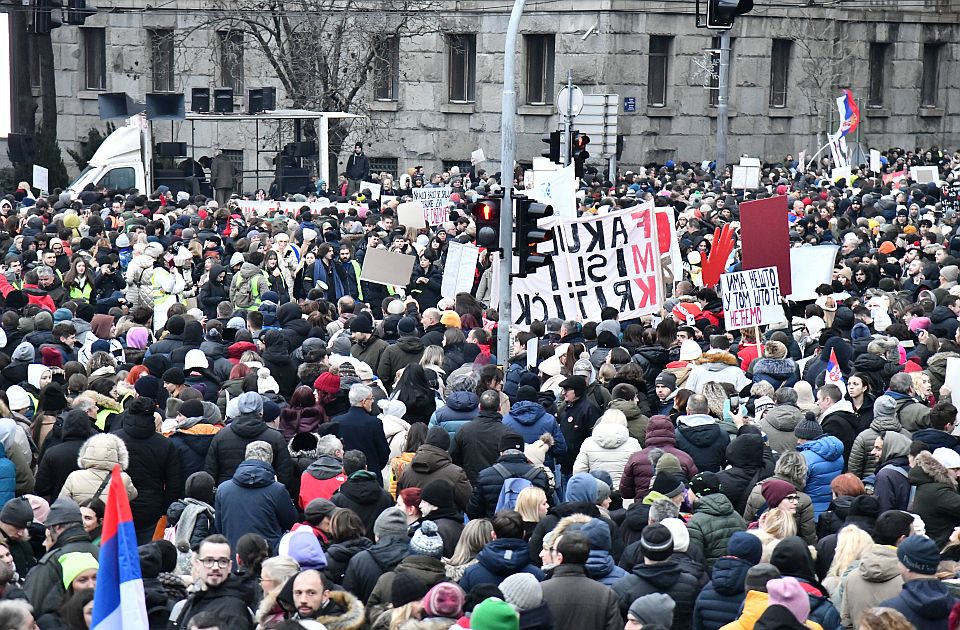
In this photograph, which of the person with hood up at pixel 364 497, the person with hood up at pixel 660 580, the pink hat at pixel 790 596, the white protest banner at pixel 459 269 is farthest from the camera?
the white protest banner at pixel 459 269

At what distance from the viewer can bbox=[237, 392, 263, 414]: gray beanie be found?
33.0 ft

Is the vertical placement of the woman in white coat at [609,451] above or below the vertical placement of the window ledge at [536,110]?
below

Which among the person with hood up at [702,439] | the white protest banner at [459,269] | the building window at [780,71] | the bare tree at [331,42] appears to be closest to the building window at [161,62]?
the bare tree at [331,42]

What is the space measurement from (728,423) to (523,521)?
2857 mm

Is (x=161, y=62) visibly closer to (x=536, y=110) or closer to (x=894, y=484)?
(x=536, y=110)

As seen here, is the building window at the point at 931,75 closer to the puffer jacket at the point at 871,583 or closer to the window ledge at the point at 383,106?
the window ledge at the point at 383,106

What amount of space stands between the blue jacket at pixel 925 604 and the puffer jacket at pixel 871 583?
0.41 meters

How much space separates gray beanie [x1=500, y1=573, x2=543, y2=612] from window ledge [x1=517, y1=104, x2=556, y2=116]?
108 feet

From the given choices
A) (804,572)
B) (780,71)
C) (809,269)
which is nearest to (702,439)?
(804,572)

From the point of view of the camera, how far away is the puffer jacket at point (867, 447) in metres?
10.4

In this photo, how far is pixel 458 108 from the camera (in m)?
40.6

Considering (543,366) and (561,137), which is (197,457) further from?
(561,137)

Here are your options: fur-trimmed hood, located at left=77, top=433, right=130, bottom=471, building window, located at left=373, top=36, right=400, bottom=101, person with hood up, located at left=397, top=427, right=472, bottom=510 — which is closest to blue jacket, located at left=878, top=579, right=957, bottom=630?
person with hood up, located at left=397, top=427, right=472, bottom=510

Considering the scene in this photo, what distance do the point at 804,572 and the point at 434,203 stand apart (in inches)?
674
